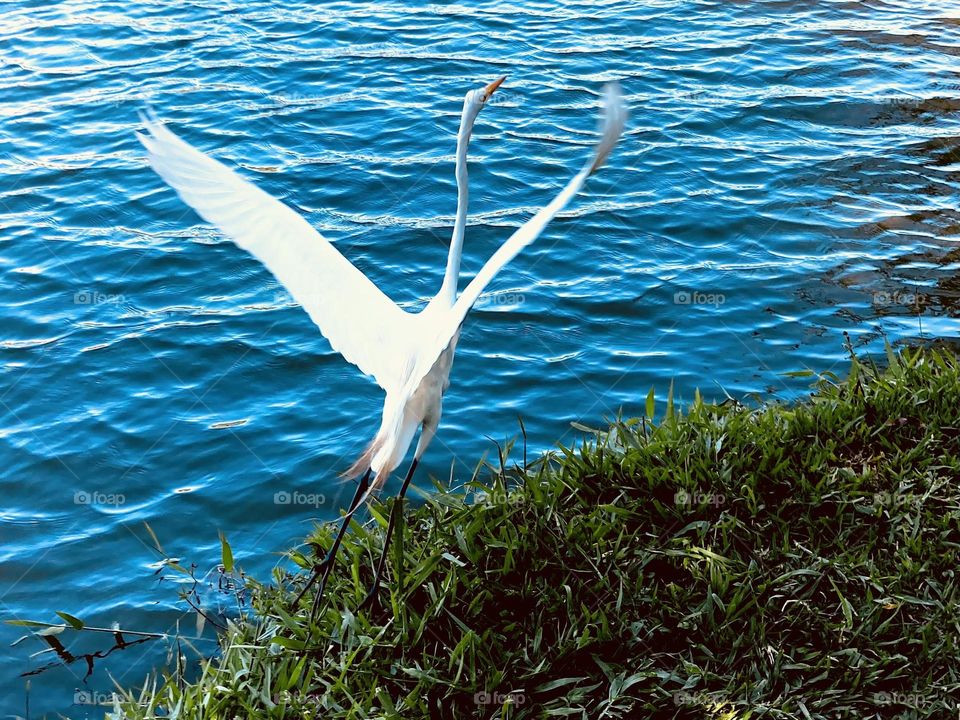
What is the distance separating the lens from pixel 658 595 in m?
3.74

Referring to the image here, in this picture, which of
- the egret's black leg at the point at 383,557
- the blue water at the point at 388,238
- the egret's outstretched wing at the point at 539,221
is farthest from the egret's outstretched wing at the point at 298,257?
the blue water at the point at 388,238

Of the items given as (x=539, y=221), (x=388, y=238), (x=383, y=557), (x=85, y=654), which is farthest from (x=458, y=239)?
(x=388, y=238)

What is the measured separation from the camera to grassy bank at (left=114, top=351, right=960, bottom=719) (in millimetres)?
3385

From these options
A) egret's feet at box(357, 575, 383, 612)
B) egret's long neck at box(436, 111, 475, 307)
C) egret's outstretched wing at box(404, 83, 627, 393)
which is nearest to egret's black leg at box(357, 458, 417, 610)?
egret's feet at box(357, 575, 383, 612)

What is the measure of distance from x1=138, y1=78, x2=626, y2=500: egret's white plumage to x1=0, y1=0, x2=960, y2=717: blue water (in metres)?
1.57

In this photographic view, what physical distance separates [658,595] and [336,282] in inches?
68.0

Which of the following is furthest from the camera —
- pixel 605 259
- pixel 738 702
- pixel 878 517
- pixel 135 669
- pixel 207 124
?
pixel 207 124

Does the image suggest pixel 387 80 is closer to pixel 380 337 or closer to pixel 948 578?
pixel 380 337

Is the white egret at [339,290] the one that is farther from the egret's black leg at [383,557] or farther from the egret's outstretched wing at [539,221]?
the egret's outstretched wing at [539,221]

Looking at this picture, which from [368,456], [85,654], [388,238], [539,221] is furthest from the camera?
[388,238]

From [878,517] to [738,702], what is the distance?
1.15 metres

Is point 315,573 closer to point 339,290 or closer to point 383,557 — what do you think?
point 383,557

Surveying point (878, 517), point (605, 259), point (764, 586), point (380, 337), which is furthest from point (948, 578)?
point (605, 259)

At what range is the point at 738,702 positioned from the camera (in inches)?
132
